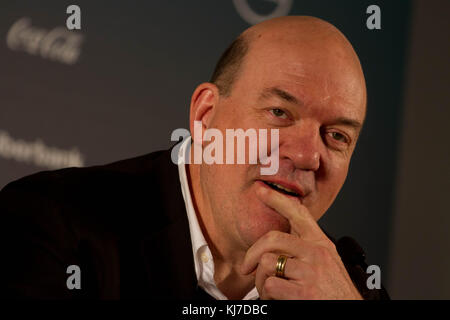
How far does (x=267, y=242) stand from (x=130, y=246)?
15.1 inches

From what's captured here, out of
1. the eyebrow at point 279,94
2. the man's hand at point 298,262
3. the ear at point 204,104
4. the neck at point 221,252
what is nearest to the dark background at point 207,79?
the ear at point 204,104

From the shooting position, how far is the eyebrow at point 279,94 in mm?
1524

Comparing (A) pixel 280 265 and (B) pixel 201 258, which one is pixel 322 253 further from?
(B) pixel 201 258

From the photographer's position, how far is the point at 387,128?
225 cm

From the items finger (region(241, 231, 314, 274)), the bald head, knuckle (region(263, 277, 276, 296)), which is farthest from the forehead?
knuckle (region(263, 277, 276, 296))

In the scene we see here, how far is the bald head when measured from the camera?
1584 millimetres

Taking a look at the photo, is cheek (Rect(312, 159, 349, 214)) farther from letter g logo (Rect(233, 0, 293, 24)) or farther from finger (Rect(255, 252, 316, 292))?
letter g logo (Rect(233, 0, 293, 24))

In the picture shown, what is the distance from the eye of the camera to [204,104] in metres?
1.70

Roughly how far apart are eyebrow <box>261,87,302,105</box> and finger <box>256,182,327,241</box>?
0.86 ft

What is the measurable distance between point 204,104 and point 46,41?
0.54 m

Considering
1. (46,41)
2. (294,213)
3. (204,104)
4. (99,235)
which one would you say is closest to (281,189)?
(294,213)

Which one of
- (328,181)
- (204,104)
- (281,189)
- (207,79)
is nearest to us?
(281,189)

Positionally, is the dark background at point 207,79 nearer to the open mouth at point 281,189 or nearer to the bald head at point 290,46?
the bald head at point 290,46
